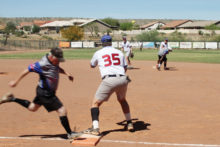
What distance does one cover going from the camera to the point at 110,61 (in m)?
6.89

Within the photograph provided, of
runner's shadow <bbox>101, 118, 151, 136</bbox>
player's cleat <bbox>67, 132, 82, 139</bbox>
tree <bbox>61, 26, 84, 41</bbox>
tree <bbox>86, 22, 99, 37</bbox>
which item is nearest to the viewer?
player's cleat <bbox>67, 132, 82, 139</bbox>

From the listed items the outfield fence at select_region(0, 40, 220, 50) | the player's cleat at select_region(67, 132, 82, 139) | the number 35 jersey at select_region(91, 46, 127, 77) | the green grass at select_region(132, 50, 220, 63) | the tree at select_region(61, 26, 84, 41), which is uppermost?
the tree at select_region(61, 26, 84, 41)

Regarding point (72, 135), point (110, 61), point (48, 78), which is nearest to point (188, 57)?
point (110, 61)

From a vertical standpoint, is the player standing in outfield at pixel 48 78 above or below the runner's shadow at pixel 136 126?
above

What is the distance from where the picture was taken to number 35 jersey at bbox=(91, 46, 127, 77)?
22.5ft

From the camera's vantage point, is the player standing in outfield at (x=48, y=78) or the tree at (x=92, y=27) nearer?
the player standing in outfield at (x=48, y=78)

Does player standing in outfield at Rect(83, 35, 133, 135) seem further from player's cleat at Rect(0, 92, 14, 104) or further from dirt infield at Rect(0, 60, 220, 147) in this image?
player's cleat at Rect(0, 92, 14, 104)

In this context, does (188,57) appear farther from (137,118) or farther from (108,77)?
(108,77)

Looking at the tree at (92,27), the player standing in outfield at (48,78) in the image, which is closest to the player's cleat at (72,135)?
the player standing in outfield at (48,78)

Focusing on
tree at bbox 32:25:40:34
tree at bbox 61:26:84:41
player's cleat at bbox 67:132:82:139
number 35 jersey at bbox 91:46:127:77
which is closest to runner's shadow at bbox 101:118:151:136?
player's cleat at bbox 67:132:82:139

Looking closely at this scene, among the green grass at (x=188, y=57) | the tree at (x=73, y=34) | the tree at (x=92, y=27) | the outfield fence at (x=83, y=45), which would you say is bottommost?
the green grass at (x=188, y=57)

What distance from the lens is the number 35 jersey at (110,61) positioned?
687 centimetres

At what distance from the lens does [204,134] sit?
7059mm

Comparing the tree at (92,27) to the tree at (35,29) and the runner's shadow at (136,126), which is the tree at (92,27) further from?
the runner's shadow at (136,126)
